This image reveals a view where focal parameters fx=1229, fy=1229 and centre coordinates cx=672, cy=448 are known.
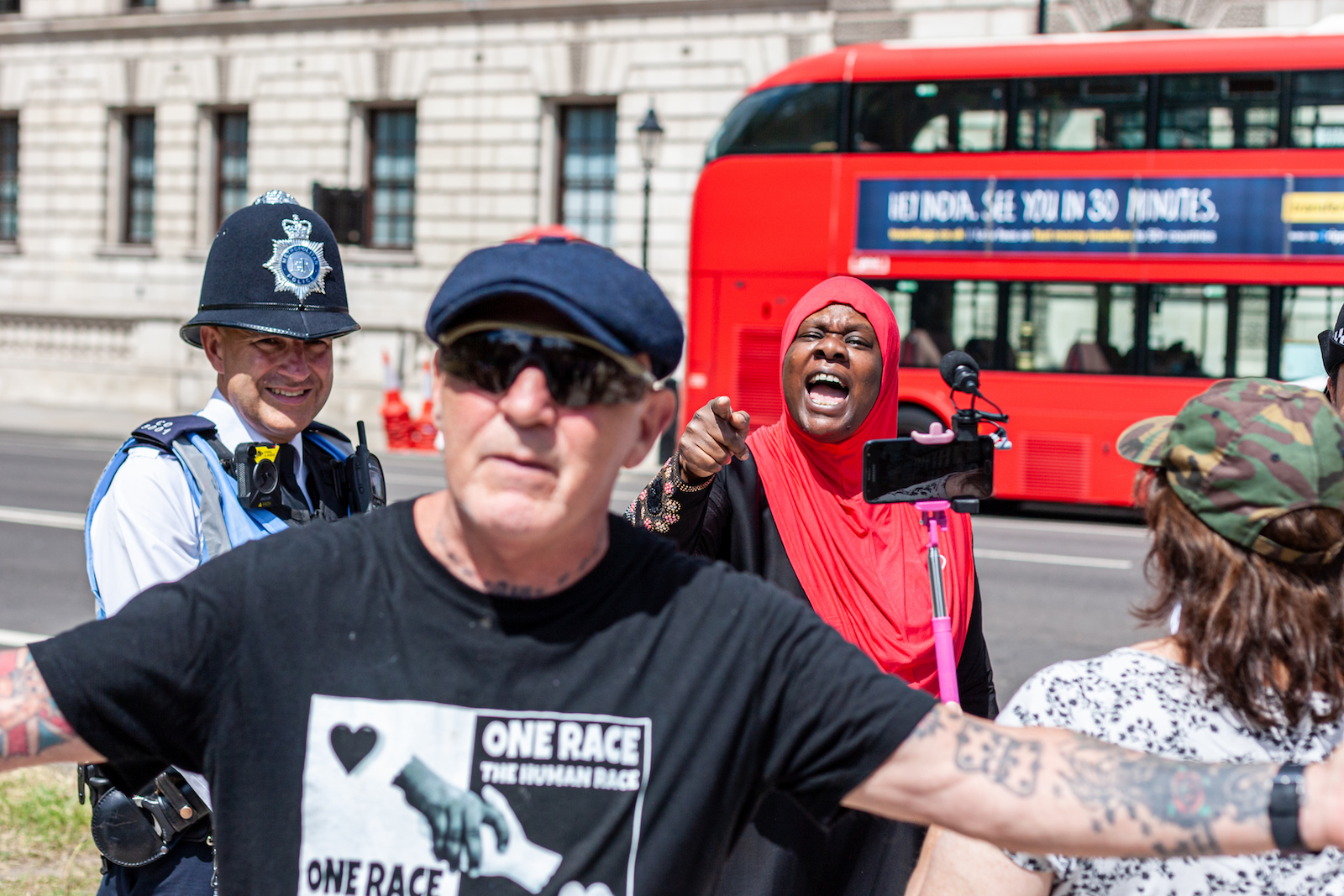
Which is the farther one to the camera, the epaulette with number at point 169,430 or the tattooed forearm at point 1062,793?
the epaulette with number at point 169,430

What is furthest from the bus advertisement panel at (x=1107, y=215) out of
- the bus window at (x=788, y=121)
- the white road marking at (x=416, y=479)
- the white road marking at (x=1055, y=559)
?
the white road marking at (x=416, y=479)

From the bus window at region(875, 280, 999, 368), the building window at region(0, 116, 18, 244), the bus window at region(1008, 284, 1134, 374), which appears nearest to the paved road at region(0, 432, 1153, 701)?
the bus window at region(1008, 284, 1134, 374)

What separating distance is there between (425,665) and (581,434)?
32 centimetres

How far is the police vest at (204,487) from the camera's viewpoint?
7.30 feet

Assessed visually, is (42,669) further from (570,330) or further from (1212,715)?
(1212,715)

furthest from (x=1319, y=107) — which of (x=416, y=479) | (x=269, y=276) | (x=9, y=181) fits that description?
(x=9, y=181)

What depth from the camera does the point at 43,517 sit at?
11227mm

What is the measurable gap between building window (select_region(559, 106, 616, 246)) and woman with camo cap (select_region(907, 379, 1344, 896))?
21.7 m

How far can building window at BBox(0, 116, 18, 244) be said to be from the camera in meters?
27.0

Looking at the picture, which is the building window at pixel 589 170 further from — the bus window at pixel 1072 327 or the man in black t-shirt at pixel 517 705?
the man in black t-shirt at pixel 517 705

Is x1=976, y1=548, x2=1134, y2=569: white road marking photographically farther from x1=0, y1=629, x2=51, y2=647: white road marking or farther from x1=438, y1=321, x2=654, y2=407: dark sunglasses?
x1=438, y1=321, x2=654, y2=407: dark sunglasses

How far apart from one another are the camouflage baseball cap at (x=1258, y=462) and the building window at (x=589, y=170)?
2169 cm

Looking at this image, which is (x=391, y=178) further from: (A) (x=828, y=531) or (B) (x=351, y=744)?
(B) (x=351, y=744)

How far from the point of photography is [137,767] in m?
1.55
